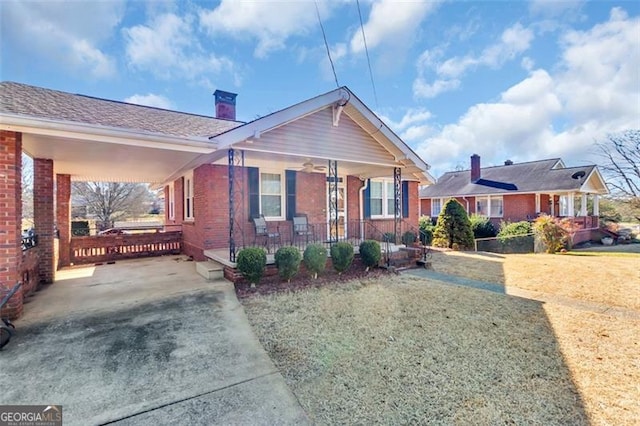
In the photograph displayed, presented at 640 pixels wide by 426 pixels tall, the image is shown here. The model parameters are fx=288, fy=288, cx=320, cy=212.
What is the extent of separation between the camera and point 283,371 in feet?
11.5

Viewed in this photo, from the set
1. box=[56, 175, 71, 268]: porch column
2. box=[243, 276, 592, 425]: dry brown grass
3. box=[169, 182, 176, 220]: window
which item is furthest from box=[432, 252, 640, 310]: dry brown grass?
box=[56, 175, 71, 268]: porch column

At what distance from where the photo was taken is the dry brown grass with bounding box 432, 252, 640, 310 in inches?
270

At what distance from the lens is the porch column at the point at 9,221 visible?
450 cm

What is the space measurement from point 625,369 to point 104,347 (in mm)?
6726

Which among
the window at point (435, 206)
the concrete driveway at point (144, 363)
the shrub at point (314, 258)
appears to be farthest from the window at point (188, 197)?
the window at point (435, 206)

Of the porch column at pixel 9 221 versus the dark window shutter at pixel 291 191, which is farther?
the dark window shutter at pixel 291 191

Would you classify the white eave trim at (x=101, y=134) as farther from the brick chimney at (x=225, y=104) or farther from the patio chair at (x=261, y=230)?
the brick chimney at (x=225, y=104)

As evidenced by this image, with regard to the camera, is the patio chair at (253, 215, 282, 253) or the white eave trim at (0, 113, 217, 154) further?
the patio chair at (253, 215, 282, 253)

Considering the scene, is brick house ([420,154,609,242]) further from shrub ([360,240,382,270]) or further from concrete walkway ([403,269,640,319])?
shrub ([360,240,382,270])

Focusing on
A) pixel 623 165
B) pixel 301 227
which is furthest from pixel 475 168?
pixel 301 227

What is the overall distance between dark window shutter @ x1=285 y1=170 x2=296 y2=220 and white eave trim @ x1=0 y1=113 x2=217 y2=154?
3.99 metres

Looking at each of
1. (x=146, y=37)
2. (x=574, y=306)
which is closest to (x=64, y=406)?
(x=574, y=306)

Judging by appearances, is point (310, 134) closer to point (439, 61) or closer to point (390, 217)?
point (390, 217)

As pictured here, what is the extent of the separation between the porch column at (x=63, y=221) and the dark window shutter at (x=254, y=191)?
5.92 meters
